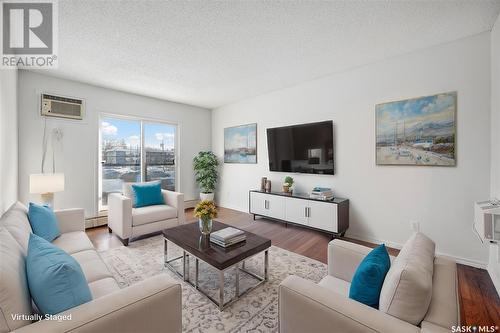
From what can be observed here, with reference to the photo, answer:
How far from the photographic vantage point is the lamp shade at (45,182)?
2.88 meters

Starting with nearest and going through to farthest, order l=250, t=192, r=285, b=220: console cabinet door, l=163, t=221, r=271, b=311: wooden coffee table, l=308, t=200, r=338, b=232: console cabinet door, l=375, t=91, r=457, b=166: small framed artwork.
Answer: l=163, t=221, r=271, b=311: wooden coffee table → l=375, t=91, r=457, b=166: small framed artwork → l=308, t=200, r=338, b=232: console cabinet door → l=250, t=192, r=285, b=220: console cabinet door

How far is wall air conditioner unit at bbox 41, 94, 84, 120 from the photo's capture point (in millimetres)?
3441

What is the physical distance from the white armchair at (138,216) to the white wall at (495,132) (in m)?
3.83

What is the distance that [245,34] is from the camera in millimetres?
2354

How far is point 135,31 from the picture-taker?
229 cm

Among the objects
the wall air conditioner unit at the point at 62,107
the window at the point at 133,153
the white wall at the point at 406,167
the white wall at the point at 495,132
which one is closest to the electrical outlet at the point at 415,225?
the white wall at the point at 406,167

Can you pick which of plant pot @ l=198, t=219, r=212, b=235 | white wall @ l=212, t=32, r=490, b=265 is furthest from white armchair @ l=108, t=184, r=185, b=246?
white wall @ l=212, t=32, r=490, b=265

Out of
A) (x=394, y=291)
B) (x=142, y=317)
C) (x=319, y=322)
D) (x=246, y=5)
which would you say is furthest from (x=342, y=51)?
(x=142, y=317)

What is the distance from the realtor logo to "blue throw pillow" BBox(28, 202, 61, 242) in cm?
158

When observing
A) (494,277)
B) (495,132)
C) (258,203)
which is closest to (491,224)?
(494,277)

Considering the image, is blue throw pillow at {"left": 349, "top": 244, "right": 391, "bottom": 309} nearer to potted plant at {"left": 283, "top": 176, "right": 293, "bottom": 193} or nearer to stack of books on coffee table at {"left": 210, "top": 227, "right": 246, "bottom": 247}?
stack of books on coffee table at {"left": 210, "top": 227, "right": 246, "bottom": 247}

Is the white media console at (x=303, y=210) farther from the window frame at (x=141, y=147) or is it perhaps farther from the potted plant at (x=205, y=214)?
the window frame at (x=141, y=147)

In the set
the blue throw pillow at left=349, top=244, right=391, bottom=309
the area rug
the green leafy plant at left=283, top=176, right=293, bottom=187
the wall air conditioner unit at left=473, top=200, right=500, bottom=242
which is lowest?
the area rug

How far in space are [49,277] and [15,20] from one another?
2663 millimetres
